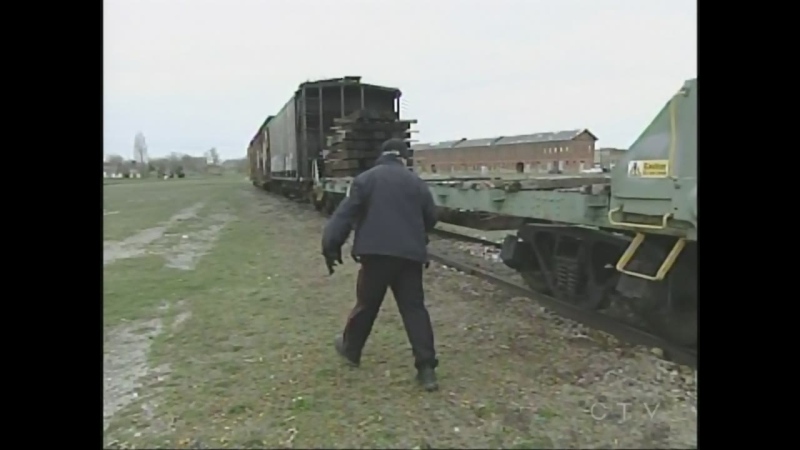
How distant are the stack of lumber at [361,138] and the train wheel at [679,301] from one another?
29.6ft

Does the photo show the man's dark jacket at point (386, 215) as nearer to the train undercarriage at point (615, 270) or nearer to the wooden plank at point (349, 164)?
the train undercarriage at point (615, 270)

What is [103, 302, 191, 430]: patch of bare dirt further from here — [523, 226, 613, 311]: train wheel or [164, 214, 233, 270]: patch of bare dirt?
[523, 226, 613, 311]: train wheel

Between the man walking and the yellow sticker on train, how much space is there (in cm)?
150

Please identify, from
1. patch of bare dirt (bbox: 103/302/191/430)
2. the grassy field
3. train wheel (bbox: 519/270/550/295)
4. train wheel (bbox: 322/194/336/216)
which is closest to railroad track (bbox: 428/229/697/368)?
train wheel (bbox: 519/270/550/295)

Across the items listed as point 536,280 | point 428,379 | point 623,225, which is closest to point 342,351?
point 428,379

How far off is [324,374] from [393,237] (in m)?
1.12

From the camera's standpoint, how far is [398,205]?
14.6 feet

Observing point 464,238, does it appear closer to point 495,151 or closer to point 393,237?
point 393,237

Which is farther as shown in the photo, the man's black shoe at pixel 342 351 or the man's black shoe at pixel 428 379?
the man's black shoe at pixel 342 351

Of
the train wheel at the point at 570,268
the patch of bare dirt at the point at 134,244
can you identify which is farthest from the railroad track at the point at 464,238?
the patch of bare dirt at the point at 134,244

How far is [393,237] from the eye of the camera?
14.5 ft

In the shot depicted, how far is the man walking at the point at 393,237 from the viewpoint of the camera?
444 cm
